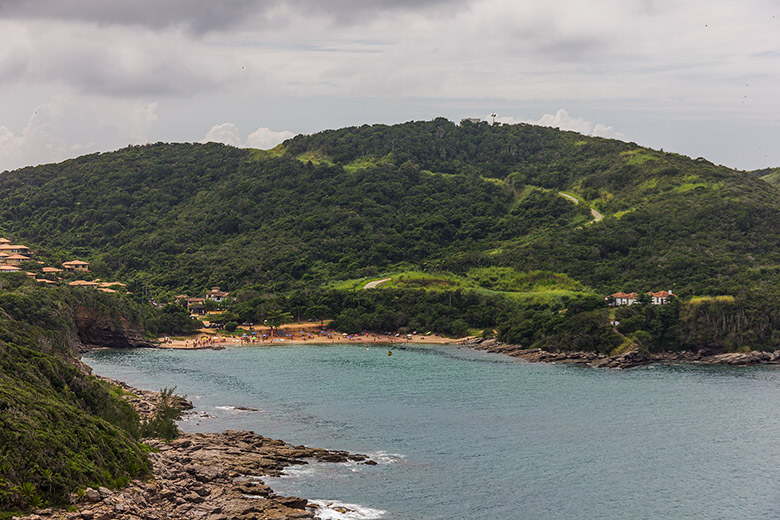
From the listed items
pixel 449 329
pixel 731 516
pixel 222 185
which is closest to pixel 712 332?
pixel 449 329

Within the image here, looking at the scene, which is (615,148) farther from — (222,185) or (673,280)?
(222,185)

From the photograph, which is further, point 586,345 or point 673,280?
point 673,280

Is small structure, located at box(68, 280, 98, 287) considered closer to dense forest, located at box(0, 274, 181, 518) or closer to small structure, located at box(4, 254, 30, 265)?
small structure, located at box(4, 254, 30, 265)

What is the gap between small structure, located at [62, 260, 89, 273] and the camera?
486 feet

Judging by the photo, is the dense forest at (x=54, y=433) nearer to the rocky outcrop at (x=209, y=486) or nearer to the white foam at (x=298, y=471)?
the rocky outcrop at (x=209, y=486)

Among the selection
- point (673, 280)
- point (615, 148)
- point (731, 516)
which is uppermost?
point (615, 148)

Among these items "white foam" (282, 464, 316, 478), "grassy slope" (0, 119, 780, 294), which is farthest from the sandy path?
"white foam" (282, 464, 316, 478)

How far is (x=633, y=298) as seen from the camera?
112 metres

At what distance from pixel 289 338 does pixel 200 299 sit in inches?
1026

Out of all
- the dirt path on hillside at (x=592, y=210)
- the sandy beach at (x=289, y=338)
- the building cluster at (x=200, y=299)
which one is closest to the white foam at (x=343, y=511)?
the sandy beach at (x=289, y=338)

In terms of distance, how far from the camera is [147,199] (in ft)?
638

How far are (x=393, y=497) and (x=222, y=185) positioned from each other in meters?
164

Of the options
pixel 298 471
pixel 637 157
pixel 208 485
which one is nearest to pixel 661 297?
pixel 298 471

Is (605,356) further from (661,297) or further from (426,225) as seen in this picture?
(426,225)
